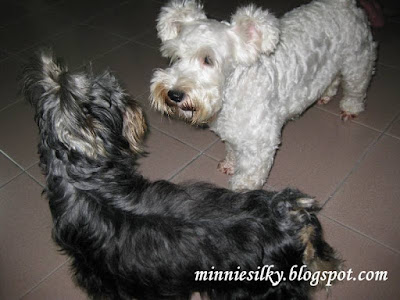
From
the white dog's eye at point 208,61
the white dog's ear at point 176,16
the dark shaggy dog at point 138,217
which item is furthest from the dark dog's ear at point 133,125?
the white dog's ear at point 176,16

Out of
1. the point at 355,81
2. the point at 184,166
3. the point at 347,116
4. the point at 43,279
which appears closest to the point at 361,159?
the point at 347,116

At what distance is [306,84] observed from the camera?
9.12 feet

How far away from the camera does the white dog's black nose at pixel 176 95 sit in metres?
2.18

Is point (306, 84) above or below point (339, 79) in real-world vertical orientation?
above

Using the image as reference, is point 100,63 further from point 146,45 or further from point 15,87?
point 15,87

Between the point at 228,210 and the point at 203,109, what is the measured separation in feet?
2.76

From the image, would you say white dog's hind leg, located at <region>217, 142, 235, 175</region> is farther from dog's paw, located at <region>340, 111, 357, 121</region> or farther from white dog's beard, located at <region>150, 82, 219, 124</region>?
dog's paw, located at <region>340, 111, 357, 121</region>

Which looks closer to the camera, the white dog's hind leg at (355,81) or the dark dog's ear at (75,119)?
the dark dog's ear at (75,119)

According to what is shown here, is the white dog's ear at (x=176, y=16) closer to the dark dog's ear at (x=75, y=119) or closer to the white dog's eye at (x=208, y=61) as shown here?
the white dog's eye at (x=208, y=61)

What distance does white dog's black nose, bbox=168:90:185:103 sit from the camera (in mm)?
2180

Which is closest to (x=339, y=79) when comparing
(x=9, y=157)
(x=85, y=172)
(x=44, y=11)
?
(x=85, y=172)

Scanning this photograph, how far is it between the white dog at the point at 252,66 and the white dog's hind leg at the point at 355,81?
0.06ft

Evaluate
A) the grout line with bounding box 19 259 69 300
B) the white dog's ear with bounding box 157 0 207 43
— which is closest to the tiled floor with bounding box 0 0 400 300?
the grout line with bounding box 19 259 69 300

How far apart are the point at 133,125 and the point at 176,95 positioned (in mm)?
400
